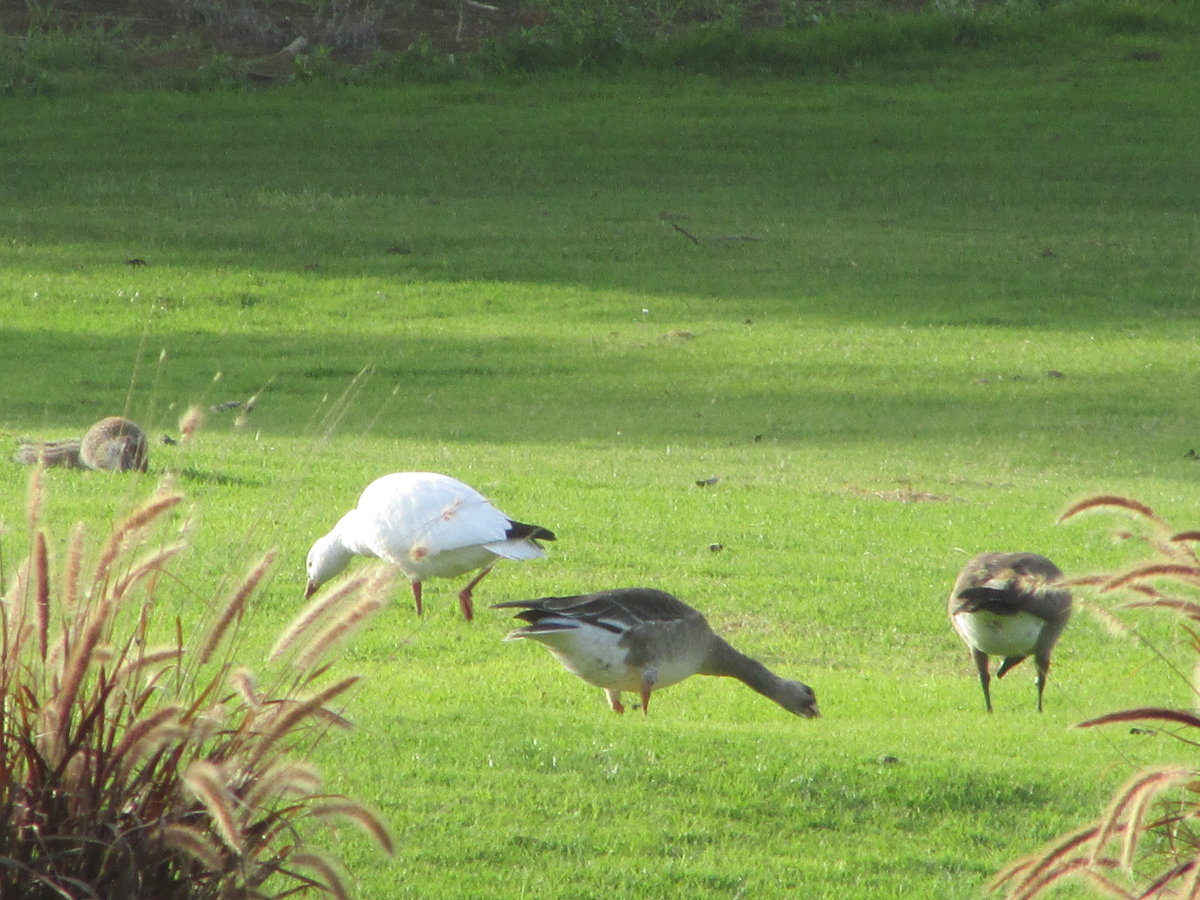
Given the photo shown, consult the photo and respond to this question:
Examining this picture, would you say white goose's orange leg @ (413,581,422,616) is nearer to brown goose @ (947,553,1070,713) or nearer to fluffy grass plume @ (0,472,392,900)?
brown goose @ (947,553,1070,713)

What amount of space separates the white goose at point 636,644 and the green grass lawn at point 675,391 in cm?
21

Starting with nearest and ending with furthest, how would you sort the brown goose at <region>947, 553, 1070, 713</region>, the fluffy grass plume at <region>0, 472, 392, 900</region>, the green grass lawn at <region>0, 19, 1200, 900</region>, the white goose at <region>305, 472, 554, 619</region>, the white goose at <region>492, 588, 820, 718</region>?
1. the fluffy grass plume at <region>0, 472, 392, 900</region>
2. the green grass lawn at <region>0, 19, 1200, 900</region>
3. the white goose at <region>492, 588, 820, 718</region>
4. the brown goose at <region>947, 553, 1070, 713</region>
5. the white goose at <region>305, 472, 554, 619</region>

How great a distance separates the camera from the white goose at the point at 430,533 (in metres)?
8.02

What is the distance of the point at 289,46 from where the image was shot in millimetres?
32625

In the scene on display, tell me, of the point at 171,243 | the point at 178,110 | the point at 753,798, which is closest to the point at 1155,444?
the point at 753,798

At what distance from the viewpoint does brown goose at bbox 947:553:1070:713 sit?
7.33 m

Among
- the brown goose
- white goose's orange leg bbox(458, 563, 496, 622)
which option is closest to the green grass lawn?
white goose's orange leg bbox(458, 563, 496, 622)

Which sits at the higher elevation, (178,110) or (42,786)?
(42,786)

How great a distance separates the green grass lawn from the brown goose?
0.32 meters

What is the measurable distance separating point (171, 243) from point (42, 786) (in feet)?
68.2

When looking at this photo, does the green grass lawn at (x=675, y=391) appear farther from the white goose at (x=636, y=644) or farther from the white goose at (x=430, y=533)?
the white goose at (x=430, y=533)

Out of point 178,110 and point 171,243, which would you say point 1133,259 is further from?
A: point 178,110

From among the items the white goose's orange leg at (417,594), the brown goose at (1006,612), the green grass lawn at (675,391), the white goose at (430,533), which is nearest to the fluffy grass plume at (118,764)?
the green grass lawn at (675,391)

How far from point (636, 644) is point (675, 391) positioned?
10798 mm
